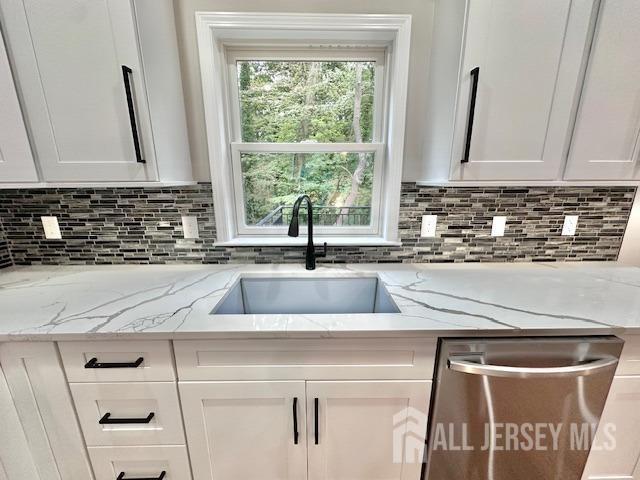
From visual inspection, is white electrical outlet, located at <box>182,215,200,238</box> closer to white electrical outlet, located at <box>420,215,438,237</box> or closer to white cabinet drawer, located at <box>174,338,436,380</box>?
→ white cabinet drawer, located at <box>174,338,436,380</box>

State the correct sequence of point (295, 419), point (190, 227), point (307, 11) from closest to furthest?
1. point (295, 419)
2. point (307, 11)
3. point (190, 227)

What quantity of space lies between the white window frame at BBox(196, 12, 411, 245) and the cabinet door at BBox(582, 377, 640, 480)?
1041 mm

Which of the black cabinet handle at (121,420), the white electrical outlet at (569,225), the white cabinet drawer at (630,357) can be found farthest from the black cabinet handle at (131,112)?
the white electrical outlet at (569,225)

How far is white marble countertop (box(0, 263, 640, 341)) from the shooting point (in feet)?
3.03

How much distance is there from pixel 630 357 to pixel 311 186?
1.46 metres

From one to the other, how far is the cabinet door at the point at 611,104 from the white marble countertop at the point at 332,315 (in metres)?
0.50

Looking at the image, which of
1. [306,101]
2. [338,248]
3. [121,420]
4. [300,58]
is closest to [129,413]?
[121,420]

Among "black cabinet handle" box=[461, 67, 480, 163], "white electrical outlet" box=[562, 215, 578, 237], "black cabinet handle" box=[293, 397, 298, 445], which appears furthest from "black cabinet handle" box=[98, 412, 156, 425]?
"white electrical outlet" box=[562, 215, 578, 237]

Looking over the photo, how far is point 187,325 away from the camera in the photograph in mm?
941

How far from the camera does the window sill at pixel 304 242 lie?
4.88ft

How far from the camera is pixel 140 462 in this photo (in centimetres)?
108

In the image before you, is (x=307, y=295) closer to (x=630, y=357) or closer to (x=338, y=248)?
(x=338, y=248)

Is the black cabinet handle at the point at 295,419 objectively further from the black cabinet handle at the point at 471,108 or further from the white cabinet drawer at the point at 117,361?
the black cabinet handle at the point at 471,108

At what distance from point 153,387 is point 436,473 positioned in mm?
1133
